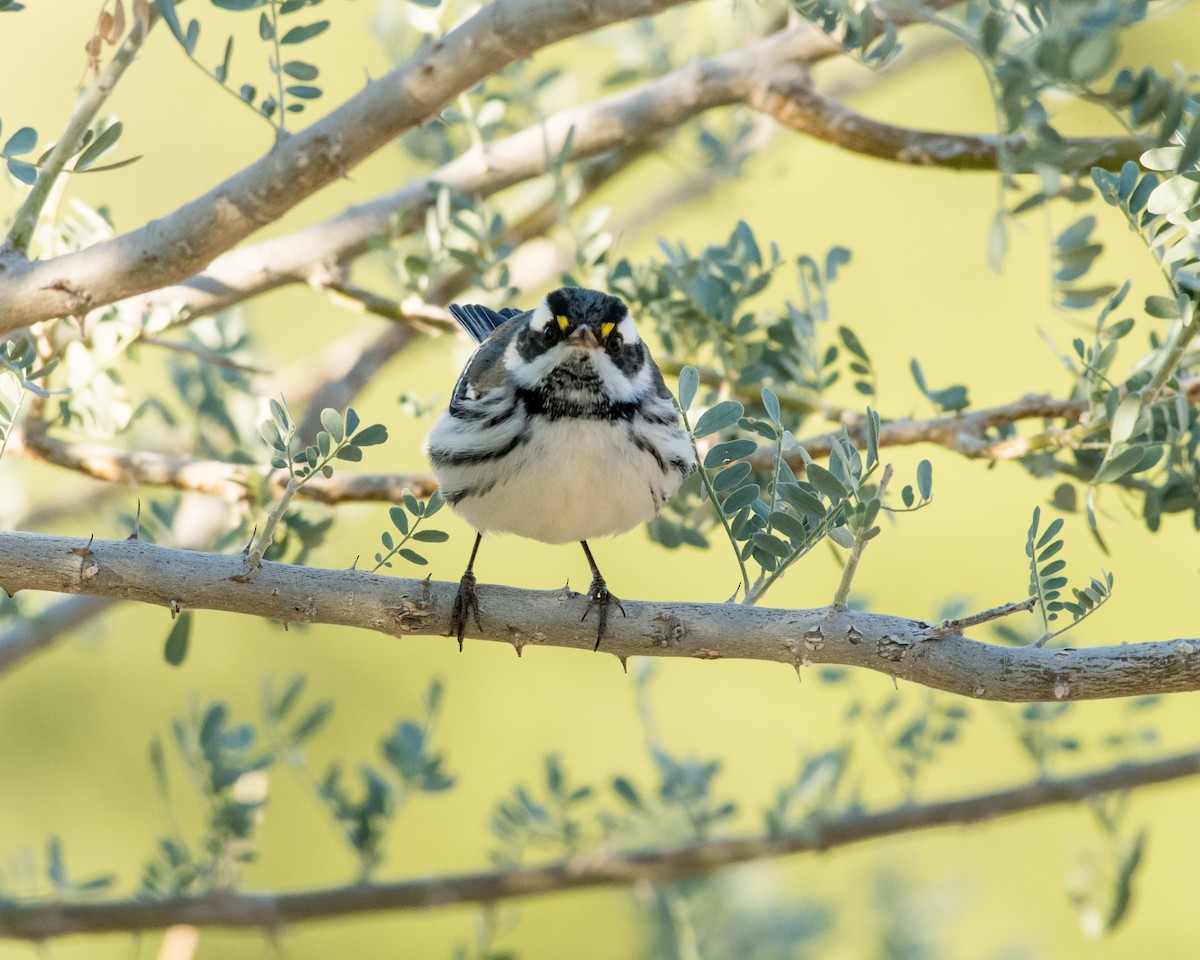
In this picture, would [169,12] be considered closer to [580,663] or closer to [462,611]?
[462,611]

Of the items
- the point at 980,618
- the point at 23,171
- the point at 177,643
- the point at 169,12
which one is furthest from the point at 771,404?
the point at 177,643

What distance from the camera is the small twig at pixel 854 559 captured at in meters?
1.53

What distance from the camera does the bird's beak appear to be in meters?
2.35

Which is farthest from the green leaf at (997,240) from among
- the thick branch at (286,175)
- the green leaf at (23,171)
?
the green leaf at (23,171)

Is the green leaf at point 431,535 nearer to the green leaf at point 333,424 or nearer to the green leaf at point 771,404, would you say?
the green leaf at point 333,424

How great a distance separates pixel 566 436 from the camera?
7.47 feet

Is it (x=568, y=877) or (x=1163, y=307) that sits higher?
(x=1163, y=307)

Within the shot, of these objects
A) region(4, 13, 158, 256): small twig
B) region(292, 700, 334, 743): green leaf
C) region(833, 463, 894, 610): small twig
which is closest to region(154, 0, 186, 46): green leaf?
region(4, 13, 158, 256): small twig

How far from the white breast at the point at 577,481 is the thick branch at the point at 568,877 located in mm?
831

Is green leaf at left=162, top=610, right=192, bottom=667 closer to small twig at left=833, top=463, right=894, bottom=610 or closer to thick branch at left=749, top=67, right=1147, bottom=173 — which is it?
small twig at left=833, top=463, right=894, bottom=610

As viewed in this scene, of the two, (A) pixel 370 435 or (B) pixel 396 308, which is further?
(B) pixel 396 308

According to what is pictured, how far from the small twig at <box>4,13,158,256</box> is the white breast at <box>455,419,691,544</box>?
80 cm

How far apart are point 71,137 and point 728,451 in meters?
0.93

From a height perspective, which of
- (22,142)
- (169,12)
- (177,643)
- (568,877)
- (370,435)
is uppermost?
(169,12)
